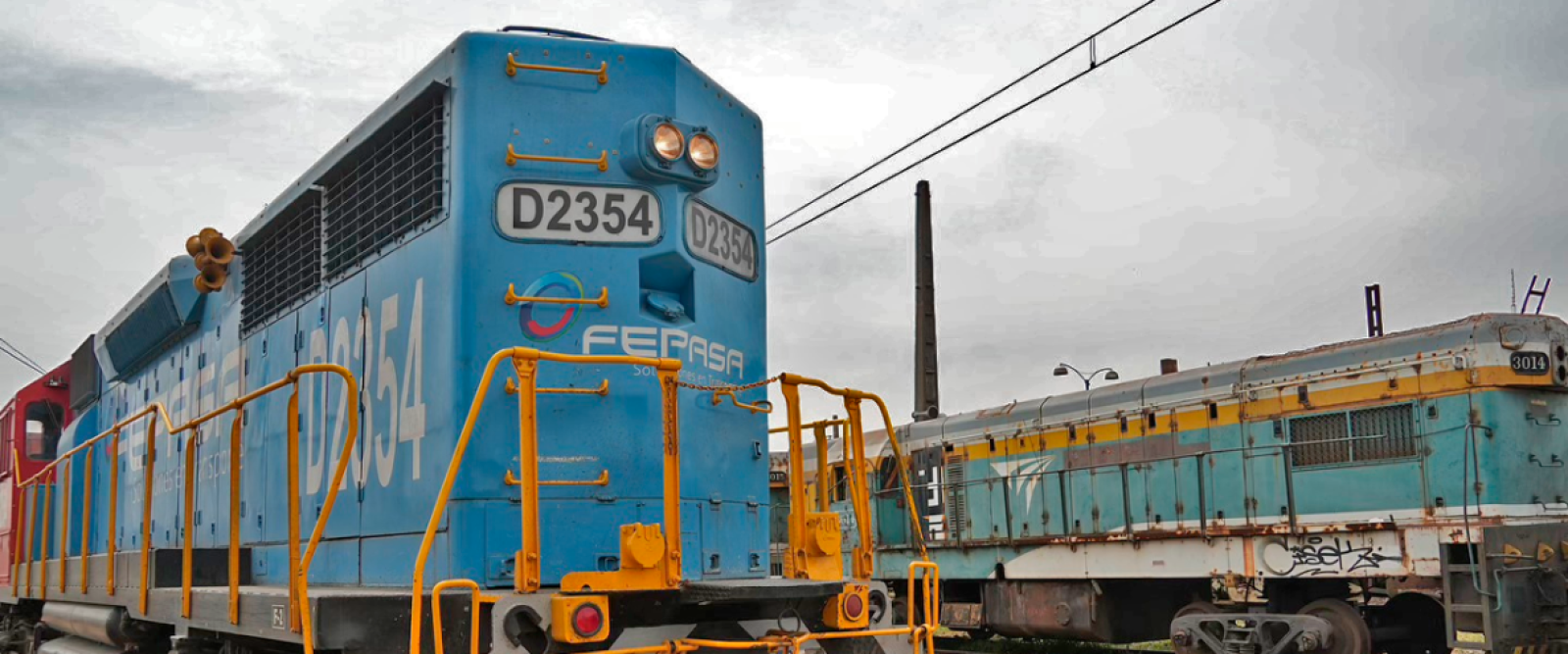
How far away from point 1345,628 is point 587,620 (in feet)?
27.2

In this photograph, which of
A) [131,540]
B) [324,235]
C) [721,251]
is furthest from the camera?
[131,540]

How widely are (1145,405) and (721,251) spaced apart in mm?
7972

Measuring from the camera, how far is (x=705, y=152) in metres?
5.53

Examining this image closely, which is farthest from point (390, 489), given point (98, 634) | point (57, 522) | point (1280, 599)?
point (1280, 599)

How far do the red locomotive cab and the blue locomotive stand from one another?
23.1 ft

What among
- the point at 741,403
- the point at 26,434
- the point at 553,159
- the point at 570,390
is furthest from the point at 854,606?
the point at 26,434

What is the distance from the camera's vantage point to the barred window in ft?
35.2

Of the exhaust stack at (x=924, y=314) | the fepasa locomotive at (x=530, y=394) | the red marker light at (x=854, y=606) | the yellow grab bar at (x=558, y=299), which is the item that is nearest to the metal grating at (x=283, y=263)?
the fepasa locomotive at (x=530, y=394)

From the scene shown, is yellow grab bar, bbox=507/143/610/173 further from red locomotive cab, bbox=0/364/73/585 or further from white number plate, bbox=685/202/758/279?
red locomotive cab, bbox=0/364/73/585

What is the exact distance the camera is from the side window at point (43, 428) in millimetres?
11312

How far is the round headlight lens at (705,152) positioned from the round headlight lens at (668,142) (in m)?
0.07

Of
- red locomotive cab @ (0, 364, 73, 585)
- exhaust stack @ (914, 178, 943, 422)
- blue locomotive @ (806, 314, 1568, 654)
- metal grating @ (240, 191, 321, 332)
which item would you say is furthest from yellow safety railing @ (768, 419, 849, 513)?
exhaust stack @ (914, 178, 943, 422)

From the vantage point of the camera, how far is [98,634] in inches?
278

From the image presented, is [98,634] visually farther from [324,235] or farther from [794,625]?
[794,625]
